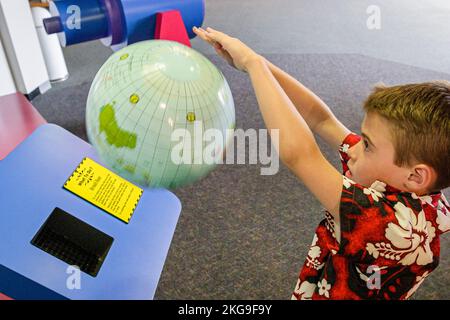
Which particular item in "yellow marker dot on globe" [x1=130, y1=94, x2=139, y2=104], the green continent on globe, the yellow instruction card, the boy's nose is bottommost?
the yellow instruction card

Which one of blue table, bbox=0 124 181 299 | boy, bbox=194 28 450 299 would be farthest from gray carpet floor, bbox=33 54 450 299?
boy, bbox=194 28 450 299

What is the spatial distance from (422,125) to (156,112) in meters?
0.43

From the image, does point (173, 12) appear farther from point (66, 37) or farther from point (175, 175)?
point (175, 175)

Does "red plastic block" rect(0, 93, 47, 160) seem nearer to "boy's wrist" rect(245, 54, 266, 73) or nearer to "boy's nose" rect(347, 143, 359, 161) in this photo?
"boy's wrist" rect(245, 54, 266, 73)

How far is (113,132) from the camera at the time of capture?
635 millimetres

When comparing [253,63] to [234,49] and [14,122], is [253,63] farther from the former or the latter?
[14,122]

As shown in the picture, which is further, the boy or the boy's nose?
the boy's nose

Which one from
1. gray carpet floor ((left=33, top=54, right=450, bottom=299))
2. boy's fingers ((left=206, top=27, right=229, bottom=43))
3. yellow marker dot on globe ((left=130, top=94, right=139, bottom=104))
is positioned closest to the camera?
yellow marker dot on globe ((left=130, top=94, right=139, bottom=104))

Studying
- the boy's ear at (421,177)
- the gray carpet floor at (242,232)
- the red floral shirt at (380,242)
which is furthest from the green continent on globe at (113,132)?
the gray carpet floor at (242,232)

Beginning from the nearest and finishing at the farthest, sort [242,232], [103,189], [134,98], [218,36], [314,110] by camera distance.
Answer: [134,98] < [218,36] < [314,110] < [103,189] < [242,232]

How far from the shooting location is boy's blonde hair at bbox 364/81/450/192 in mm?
673

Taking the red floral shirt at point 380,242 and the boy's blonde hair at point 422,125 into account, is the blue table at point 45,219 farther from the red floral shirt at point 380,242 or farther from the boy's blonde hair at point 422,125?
the boy's blonde hair at point 422,125

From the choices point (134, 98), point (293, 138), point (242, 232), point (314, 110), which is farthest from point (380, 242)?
point (242, 232)
